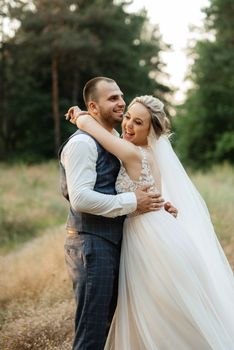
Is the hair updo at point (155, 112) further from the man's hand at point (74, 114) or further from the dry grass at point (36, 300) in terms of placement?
the dry grass at point (36, 300)

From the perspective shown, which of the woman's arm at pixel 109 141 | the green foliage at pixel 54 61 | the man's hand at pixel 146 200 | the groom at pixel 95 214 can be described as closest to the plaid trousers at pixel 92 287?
the groom at pixel 95 214

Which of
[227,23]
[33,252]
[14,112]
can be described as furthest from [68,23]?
[33,252]

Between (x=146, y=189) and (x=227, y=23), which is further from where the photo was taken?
(x=227, y=23)

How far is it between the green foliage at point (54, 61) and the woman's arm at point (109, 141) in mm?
23958

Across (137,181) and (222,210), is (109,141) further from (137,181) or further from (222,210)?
(222,210)

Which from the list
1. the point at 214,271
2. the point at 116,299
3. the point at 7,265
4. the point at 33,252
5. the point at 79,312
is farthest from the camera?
the point at 33,252

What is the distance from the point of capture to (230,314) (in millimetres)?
4102

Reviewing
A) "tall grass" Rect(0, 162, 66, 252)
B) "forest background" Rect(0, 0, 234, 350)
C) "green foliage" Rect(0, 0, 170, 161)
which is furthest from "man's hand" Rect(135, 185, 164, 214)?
"green foliage" Rect(0, 0, 170, 161)

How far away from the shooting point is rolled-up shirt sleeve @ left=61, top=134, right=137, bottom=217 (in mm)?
3369

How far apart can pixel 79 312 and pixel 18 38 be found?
27948 millimetres

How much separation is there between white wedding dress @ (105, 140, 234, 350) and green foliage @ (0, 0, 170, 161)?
24.1 meters

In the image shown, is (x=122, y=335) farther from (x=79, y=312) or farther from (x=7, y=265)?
(x=7, y=265)

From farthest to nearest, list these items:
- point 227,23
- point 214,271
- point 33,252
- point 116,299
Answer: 1. point 227,23
2. point 33,252
3. point 214,271
4. point 116,299

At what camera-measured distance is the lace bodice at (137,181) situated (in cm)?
371
